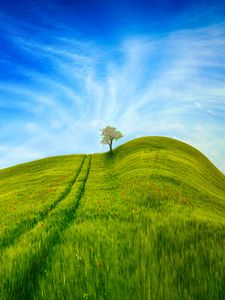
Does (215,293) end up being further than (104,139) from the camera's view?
No

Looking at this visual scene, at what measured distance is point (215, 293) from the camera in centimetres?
347

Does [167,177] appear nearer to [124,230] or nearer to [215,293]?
[124,230]

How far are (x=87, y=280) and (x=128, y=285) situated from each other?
2.34ft

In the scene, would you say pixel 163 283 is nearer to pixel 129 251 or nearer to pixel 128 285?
pixel 128 285

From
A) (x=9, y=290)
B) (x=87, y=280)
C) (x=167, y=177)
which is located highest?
(x=167, y=177)


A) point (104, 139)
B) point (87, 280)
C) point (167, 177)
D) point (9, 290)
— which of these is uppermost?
point (104, 139)

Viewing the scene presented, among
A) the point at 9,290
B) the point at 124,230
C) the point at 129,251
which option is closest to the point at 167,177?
the point at 124,230

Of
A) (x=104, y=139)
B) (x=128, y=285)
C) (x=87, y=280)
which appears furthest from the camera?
(x=104, y=139)

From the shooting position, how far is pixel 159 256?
15.9 ft

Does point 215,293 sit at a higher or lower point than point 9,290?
higher

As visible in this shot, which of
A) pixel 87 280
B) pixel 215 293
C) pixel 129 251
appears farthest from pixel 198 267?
pixel 87 280

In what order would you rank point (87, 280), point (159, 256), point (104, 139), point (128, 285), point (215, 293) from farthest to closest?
point (104, 139)
point (159, 256)
point (87, 280)
point (128, 285)
point (215, 293)

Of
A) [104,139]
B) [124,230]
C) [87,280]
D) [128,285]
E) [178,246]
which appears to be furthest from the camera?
[104,139]

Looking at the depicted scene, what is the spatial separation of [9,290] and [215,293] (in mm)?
3217
